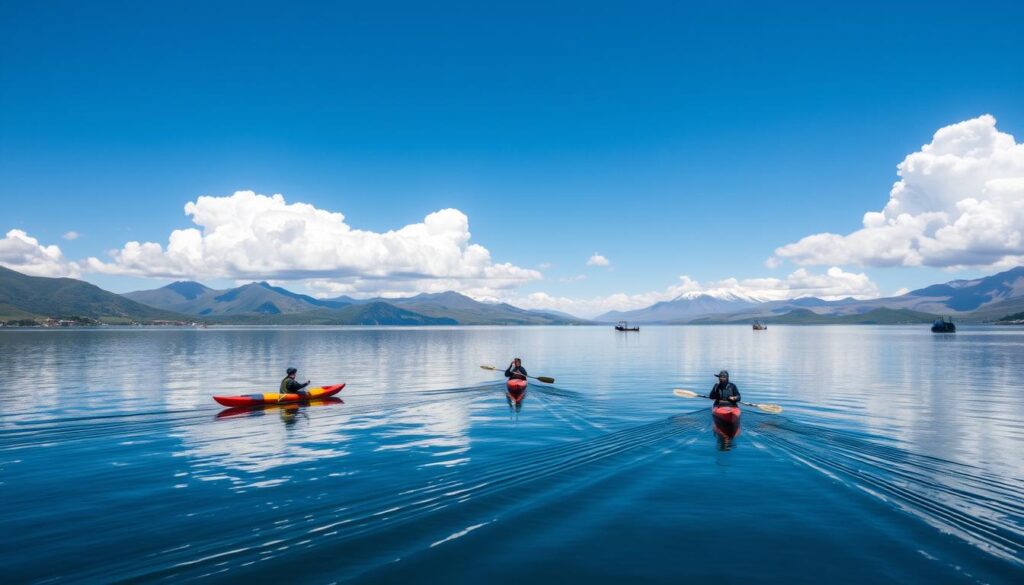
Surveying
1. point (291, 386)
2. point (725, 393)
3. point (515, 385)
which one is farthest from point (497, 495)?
point (515, 385)

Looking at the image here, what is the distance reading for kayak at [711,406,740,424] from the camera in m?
32.0

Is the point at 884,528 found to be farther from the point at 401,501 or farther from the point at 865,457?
the point at 401,501

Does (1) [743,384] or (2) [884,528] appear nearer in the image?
(2) [884,528]

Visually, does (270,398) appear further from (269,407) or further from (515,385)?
(515,385)

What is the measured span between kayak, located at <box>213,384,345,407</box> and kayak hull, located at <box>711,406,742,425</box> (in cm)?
3161

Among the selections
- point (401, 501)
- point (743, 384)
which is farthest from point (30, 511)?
point (743, 384)

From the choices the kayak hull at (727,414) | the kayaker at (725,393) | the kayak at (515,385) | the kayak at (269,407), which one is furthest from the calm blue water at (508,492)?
the kayak at (515,385)

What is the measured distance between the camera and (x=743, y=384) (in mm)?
62156

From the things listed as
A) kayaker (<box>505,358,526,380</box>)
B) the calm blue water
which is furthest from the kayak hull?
kayaker (<box>505,358,526,380</box>)

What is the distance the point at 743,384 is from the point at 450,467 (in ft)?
163

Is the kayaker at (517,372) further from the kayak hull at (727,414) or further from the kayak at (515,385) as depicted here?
the kayak hull at (727,414)

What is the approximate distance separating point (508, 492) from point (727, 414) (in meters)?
18.6

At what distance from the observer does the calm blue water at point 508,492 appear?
535 inches

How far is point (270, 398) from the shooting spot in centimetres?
4169
